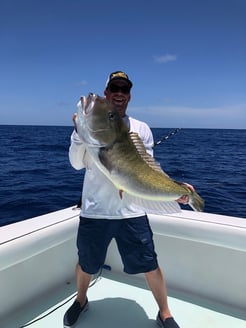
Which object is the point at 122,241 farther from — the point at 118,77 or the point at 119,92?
the point at 118,77

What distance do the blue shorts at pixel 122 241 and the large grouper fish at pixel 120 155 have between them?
603 mm

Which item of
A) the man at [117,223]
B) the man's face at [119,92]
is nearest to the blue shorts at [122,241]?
the man at [117,223]

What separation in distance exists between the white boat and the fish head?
1316 mm

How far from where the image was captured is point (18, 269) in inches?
115

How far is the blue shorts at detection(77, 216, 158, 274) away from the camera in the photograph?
8.46 ft

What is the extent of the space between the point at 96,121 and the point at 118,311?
1.98 meters

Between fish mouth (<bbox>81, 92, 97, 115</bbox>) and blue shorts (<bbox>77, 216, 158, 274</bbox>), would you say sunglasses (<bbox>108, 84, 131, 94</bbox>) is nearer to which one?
fish mouth (<bbox>81, 92, 97, 115</bbox>)

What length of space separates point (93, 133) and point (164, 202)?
60 centimetres

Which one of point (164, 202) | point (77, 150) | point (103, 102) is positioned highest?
point (103, 102)

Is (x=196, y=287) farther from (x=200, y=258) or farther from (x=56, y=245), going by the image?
(x=56, y=245)

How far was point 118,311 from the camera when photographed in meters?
3.07

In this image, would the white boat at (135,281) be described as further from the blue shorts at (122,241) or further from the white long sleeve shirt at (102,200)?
the white long sleeve shirt at (102,200)

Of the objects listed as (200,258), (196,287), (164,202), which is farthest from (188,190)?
(196,287)

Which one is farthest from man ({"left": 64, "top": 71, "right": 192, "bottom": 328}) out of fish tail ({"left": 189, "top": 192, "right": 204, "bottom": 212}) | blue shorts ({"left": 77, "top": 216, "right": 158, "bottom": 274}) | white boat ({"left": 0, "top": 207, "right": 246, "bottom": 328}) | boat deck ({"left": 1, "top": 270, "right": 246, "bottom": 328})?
fish tail ({"left": 189, "top": 192, "right": 204, "bottom": 212})
